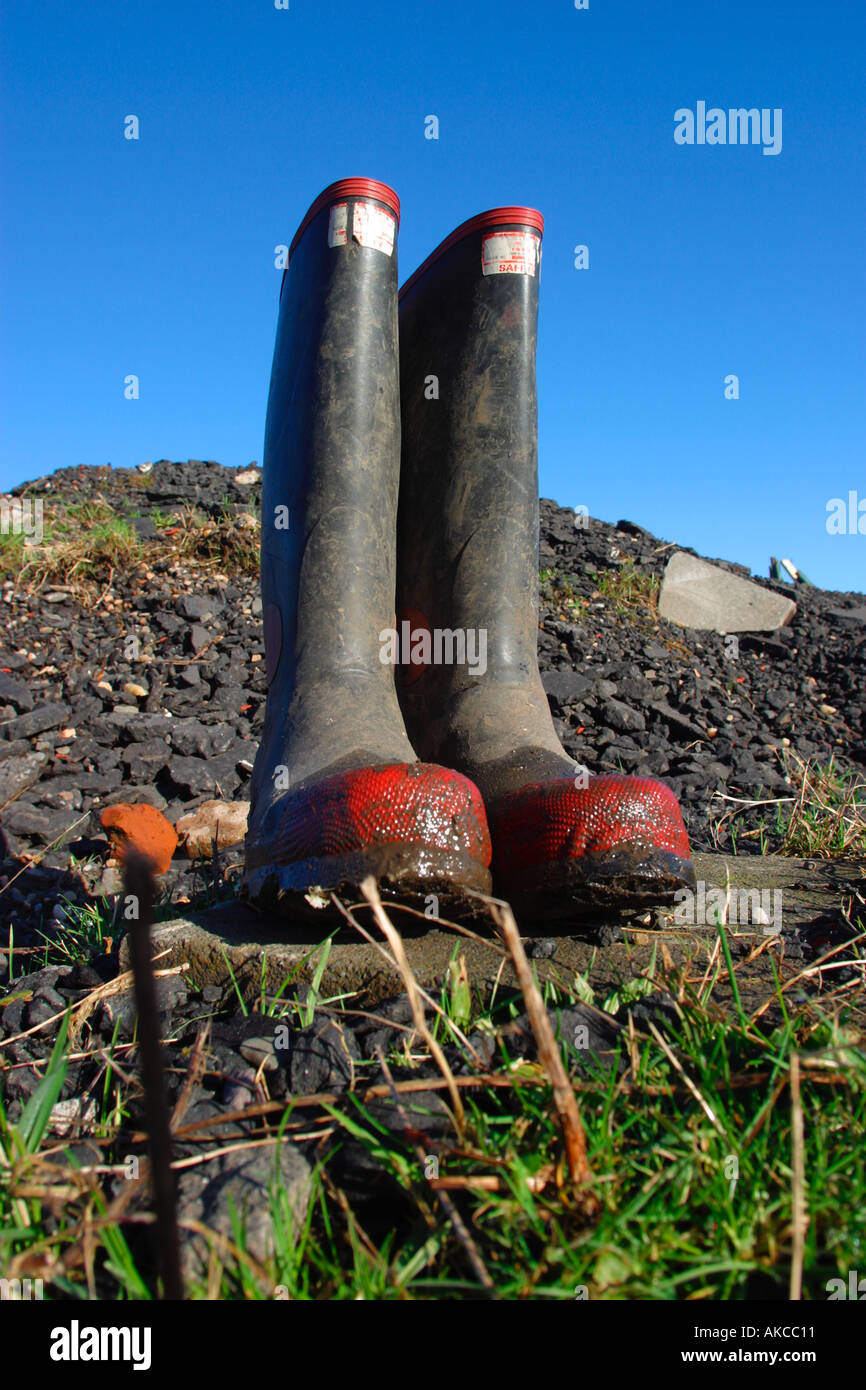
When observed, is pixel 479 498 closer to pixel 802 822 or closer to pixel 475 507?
pixel 475 507

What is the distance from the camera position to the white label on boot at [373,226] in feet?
6.49

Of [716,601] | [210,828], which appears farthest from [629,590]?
[210,828]

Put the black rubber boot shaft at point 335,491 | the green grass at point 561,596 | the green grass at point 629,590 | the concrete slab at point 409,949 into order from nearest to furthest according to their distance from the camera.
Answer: the concrete slab at point 409,949 < the black rubber boot shaft at point 335,491 < the green grass at point 561,596 < the green grass at point 629,590

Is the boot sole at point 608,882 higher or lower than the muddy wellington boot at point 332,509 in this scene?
lower

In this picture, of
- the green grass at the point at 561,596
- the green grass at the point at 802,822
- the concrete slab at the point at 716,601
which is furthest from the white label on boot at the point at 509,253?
the concrete slab at the point at 716,601

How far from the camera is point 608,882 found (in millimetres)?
1407

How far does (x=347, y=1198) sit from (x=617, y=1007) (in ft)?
1.66

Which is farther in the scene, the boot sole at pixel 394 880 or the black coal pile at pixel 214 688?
the black coal pile at pixel 214 688

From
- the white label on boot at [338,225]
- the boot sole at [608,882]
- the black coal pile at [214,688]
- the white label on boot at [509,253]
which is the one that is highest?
the white label on boot at [338,225]

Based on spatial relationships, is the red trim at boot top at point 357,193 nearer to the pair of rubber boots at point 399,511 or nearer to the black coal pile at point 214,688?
the pair of rubber boots at point 399,511

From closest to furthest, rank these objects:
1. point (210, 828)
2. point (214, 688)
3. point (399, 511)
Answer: point (399, 511), point (210, 828), point (214, 688)

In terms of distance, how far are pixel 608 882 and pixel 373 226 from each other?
1511mm

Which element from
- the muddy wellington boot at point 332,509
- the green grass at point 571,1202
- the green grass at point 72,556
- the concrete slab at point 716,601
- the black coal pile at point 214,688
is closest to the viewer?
the green grass at point 571,1202

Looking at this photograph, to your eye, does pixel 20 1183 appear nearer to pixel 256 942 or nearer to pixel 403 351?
pixel 256 942
